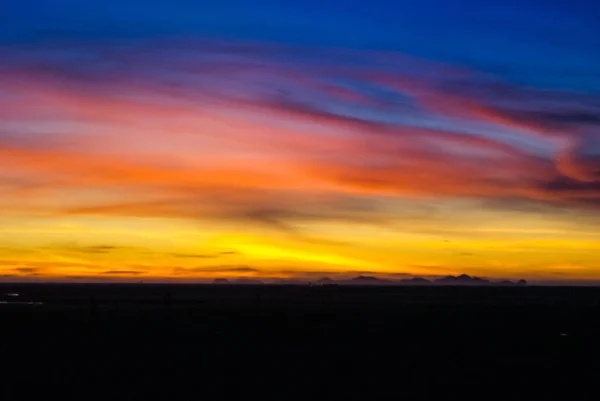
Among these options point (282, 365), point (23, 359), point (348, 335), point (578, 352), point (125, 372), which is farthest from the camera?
point (348, 335)

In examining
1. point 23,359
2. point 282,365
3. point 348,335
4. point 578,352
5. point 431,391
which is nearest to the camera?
point 431,391

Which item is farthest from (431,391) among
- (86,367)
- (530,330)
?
(530,330)

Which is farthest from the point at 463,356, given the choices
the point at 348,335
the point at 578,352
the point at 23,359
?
the point at 23,359

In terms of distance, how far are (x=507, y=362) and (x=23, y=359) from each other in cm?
1830

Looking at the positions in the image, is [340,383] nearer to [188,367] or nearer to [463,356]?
[188,367]

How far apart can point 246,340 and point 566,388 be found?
62.8 feet

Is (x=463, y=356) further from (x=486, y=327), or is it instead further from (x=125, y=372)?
(x=486, y=327)

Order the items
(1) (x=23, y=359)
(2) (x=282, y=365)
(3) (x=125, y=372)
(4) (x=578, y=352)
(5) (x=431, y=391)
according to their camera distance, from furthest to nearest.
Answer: (4) (x=578, y=352) < (1) (x=23, y=359) < (2) (x=282, y=365) < (3) (x=125, y=372) < (5) (x=431, y=391)

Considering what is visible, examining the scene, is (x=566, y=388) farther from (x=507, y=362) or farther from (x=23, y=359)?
(x=23, y=359)

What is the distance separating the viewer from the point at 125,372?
2842 cm

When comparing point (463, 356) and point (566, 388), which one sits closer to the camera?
point (566, 388)

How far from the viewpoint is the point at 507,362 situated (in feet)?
104

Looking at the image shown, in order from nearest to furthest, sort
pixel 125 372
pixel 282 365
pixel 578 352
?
pixel 125 372 < pixel 282 365 < pixel 578 352

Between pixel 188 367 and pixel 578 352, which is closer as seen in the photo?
pixel 188 367
